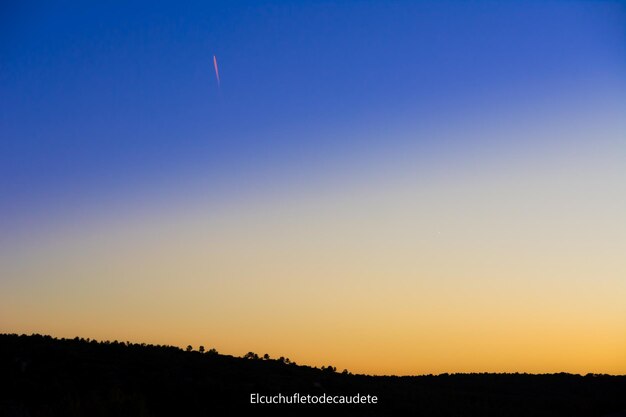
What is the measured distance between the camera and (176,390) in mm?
23766

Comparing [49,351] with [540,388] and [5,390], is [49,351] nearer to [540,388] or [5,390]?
[5,390]

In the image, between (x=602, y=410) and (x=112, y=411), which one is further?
(x=602, y=410)

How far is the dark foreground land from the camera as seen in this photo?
1956 cm

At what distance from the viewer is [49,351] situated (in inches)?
1159

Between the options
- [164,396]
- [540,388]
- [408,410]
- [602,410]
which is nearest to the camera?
[164,396]

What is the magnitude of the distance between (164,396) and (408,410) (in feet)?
34.6

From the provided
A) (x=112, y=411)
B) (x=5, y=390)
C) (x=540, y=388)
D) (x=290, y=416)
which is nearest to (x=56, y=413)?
(x=112, y=411)

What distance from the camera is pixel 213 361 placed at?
1374 inches

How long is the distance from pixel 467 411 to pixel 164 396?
1410cm

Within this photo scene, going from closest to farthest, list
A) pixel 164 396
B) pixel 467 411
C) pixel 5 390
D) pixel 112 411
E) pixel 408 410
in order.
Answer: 1. pixel 112 411
2. pixel 5 390
3. pixel 164 396
4. pixel 408 410
5. pixel 467 411

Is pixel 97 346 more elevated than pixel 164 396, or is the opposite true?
pixel 97 346

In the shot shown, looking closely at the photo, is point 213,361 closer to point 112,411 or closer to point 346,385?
point 346,385

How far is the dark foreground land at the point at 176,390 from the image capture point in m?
19.6

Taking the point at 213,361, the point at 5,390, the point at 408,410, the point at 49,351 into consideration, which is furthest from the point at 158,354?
the point at 408,410
